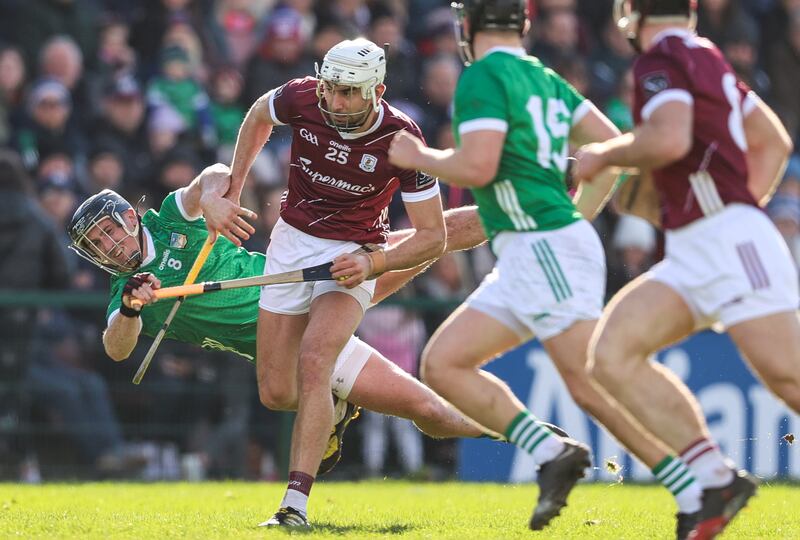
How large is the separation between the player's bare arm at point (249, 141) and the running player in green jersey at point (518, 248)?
196 cm

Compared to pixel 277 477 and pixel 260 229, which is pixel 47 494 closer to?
pixel 277 477

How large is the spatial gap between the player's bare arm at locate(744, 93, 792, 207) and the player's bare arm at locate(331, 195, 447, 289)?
6.84ft

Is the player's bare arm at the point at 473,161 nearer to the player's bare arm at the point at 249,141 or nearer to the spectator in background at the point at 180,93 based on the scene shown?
the player's bare arm at the point at 249,141

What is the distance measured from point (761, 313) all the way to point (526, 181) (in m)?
1.14

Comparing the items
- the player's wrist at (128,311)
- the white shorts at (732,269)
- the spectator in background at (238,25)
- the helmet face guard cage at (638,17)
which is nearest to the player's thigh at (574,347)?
the white shorts at (732,269)

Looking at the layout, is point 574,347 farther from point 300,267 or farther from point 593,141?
point 300,267

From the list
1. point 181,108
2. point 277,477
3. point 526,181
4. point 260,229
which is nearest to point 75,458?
point 277,477

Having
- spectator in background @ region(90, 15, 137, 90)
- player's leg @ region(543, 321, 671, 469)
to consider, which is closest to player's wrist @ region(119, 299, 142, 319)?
player's leg @ region(543, 321, 671, 469)

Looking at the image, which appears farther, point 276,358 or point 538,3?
point 538,3

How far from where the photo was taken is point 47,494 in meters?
9.94

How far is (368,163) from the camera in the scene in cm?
798

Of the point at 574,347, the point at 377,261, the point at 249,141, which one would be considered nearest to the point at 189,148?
the point at 249,141

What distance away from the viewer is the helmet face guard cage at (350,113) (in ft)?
24.9

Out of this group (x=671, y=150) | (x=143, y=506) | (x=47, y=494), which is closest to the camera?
(x=671, y=150)
